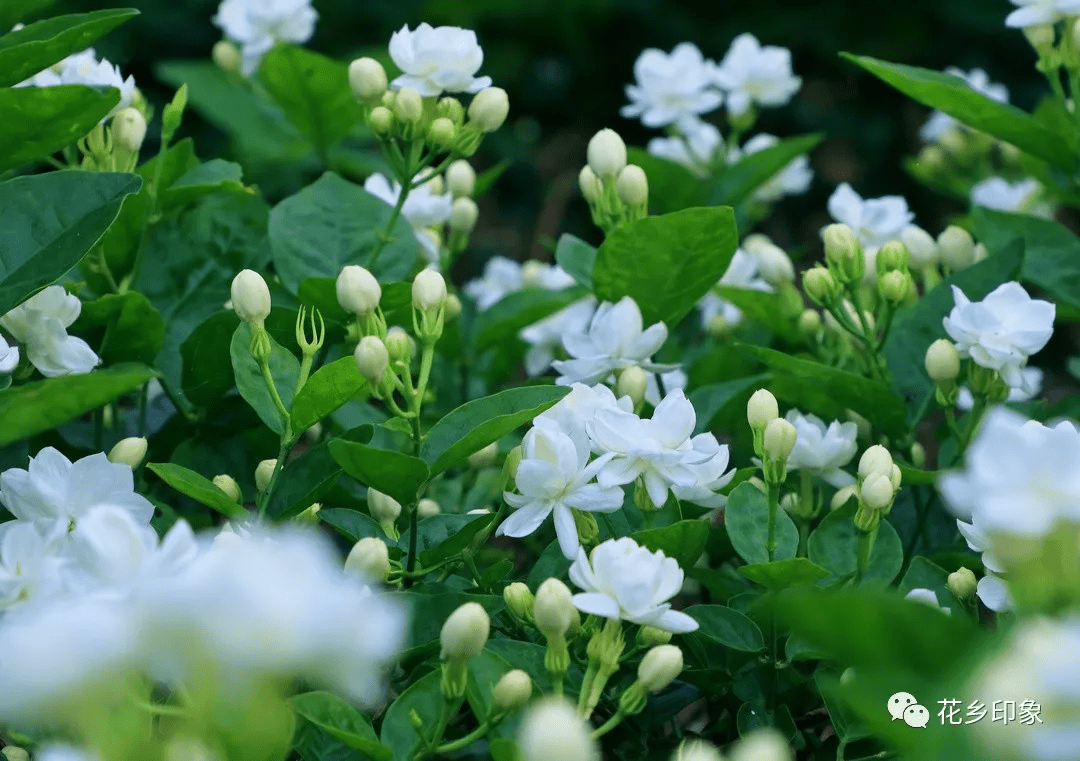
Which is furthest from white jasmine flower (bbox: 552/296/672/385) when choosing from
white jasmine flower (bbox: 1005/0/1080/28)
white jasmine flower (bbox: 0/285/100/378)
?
white jasmine flower (bbox: 1005/0/1080/28)

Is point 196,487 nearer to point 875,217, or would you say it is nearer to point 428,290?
point 428,290

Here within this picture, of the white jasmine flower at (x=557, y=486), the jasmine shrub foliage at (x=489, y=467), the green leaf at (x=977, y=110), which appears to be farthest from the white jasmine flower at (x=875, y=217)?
the white jasmine flower at (x=557, y=486)

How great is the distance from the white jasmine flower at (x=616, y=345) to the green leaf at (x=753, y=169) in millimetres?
421

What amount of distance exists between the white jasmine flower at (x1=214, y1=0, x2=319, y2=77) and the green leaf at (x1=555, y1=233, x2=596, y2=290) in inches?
18.8

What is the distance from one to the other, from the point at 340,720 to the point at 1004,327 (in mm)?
554

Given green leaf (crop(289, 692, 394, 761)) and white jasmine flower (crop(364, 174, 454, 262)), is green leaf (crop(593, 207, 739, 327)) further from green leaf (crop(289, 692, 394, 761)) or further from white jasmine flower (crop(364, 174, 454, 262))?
green leaf (crop(289, 692, 394, 761))

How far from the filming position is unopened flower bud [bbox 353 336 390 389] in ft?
2.51

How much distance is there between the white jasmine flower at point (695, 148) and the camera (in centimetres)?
144

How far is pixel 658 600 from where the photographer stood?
658 mm

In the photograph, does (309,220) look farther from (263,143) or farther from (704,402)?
(263,143)

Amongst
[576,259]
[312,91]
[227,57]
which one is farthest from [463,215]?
[227,57]

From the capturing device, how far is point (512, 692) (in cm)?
61

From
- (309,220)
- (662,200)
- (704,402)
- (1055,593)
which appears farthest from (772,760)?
(662,200)

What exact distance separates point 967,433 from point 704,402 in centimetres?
20
